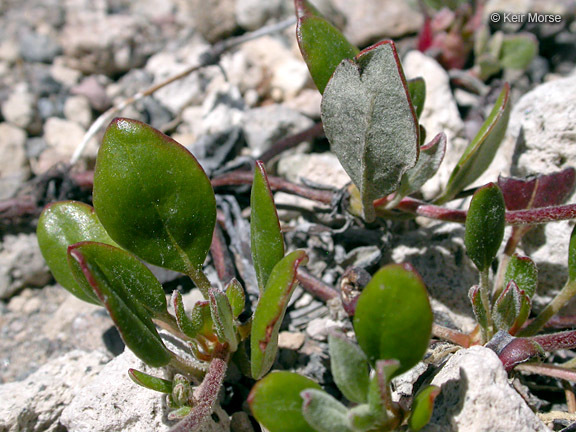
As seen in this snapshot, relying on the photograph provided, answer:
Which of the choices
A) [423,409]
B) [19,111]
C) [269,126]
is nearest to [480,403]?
[423,409]

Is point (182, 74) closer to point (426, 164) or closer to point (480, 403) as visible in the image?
point (426, 164)

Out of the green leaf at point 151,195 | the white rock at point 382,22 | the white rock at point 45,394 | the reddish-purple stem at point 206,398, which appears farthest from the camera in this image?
the white rock at point 382,22

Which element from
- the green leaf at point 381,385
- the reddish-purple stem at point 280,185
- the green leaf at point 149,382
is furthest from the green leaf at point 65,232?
the green leaf at point 381,385

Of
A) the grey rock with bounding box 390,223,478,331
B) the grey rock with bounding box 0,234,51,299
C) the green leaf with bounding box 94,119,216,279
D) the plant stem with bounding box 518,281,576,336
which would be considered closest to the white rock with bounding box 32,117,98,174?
the grey rock with bounding box 0,234,51,299

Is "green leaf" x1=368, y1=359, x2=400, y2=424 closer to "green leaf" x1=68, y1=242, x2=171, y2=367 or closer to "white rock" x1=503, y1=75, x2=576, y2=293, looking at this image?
"green leaf" x1=68, y1=242, x2=171, y2=367

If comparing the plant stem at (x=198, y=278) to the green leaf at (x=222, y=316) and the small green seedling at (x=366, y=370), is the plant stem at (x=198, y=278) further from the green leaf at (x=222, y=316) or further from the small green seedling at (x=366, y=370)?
the small green seedling at (x=366, y=370)

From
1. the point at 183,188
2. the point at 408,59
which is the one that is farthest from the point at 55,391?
the point at 408,59

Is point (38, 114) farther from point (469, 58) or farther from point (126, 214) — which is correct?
point (469, 58)

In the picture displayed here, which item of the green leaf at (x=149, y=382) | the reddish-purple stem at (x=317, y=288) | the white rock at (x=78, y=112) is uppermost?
the white rock at (x=78, y=112)
